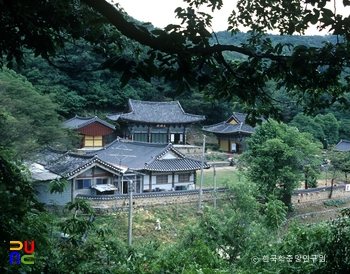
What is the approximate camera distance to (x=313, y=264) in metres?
3.78

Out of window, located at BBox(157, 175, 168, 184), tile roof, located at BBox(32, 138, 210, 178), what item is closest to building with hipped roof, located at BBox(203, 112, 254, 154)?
tile roof, located at BBox(32, 138, 210, 178)

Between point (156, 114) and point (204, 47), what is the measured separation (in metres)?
28.4

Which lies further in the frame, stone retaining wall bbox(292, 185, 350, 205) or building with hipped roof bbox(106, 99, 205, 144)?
→ building with hipped roof bbox(106, 99, 205, 144)

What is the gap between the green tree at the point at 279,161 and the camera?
619 inches

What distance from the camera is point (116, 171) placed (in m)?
16.3

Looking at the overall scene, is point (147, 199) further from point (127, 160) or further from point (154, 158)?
point (127, 160)

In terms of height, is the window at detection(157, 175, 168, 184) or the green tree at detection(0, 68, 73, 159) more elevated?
the green tree at detection(0, 68, 73, 159)

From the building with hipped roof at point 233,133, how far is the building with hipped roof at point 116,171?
1199cm

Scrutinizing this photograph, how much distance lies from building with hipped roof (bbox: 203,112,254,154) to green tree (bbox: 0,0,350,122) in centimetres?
2721

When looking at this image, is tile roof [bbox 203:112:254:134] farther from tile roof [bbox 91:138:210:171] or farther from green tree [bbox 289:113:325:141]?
tile roof [bbox 91:138:210:171]

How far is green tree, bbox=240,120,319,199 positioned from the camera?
51.6 feet

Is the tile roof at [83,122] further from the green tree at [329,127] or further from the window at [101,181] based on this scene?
the green tree at [329,127]

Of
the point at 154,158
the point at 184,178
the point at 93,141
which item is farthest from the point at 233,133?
the point at 154,158

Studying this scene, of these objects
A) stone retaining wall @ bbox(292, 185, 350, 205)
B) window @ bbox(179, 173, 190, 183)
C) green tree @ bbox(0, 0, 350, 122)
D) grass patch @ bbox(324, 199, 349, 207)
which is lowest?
grass patch @ bbox(324, 199, 349, 207)
